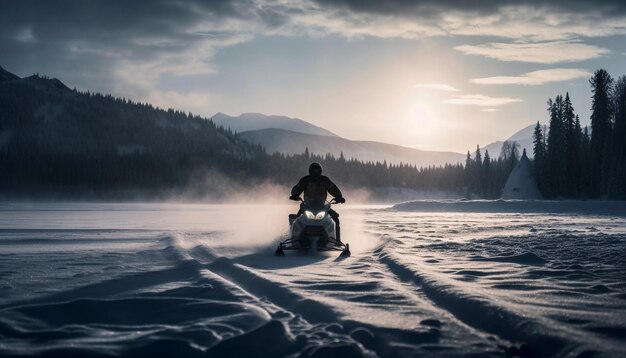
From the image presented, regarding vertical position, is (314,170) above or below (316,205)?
above

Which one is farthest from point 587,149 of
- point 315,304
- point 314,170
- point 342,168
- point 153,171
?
point 153,171

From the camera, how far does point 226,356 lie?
14.8ft

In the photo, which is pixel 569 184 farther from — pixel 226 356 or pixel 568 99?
pixel 226 356

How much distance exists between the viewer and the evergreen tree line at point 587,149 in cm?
6844

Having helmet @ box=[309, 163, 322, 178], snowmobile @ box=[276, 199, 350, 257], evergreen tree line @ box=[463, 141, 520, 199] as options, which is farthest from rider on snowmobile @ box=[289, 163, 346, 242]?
evergreen tree line @ box=[463, 141, 520, 199]

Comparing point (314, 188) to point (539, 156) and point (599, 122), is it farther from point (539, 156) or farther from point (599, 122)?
point (539, 156)

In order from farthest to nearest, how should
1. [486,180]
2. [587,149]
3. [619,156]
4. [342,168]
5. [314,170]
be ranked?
[342,168] < [486,180] < [587,149] < [619,156] < [314,170]

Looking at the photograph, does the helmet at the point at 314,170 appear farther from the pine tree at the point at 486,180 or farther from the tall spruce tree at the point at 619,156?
the pine tree at the point at 486,180

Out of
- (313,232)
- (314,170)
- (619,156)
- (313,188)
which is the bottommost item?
(313,232)

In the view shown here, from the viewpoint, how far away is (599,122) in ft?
238

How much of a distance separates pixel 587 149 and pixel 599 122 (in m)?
7.20

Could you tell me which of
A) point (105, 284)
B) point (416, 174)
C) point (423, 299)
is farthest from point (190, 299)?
point (416, 174)

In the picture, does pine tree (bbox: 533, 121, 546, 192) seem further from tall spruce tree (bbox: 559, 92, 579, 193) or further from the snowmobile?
the snowmobile

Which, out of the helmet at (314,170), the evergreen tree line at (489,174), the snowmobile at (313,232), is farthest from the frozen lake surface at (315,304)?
the evergreen tree line at (489,174)
